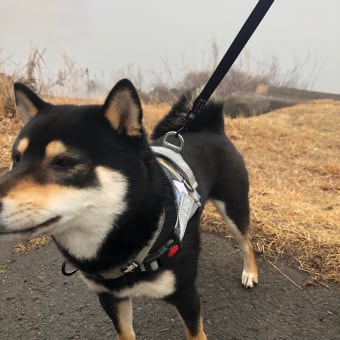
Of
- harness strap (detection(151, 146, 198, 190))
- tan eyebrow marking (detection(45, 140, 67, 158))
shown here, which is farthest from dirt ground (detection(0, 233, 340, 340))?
tan eyebrow marking (detection(45, 140, 67, 158))

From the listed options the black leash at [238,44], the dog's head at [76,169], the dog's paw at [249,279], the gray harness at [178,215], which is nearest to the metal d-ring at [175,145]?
the gray harness at [178,215]

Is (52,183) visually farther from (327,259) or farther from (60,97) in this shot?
(60,97)

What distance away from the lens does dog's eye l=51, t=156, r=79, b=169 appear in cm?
162

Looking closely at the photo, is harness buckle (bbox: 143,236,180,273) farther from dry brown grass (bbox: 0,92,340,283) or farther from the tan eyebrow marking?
dry brown grass (bbox: 0,92,340,283)

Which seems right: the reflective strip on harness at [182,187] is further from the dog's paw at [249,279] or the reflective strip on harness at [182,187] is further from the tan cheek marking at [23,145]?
the dog's paw at [249,279]

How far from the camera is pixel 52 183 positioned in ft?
5.18

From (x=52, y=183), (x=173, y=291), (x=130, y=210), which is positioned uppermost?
(x=52, y=183)

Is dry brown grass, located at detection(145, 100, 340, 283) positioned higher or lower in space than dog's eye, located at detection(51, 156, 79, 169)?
lower

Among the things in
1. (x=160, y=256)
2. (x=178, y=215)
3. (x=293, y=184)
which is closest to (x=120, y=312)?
(x=160, y=256)

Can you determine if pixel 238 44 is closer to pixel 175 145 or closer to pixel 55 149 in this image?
pixel 175 145

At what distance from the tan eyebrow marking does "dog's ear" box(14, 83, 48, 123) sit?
0.35 metres

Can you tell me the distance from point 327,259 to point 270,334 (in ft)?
2.81

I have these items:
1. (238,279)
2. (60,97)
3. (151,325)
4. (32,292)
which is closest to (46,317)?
(32,292)

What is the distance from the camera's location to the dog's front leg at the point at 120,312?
2.13m
